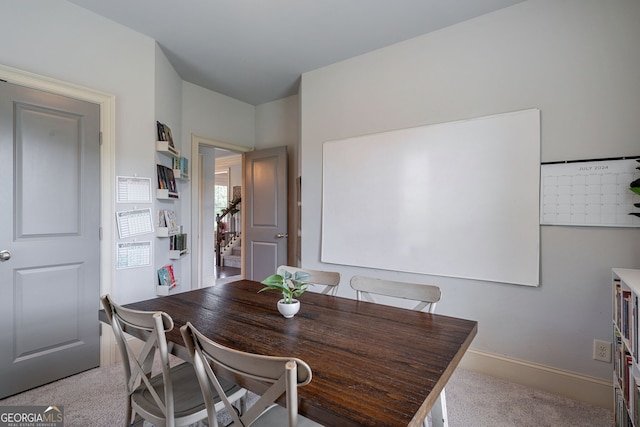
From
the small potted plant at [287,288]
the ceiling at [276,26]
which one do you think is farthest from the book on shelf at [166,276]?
the ceiling at [276,26]

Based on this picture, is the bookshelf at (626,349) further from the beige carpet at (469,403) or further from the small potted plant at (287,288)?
the small potted plant at (287,288)

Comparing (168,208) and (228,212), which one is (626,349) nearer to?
(168,208)

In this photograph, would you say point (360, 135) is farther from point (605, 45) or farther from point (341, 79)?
point (605, 45)

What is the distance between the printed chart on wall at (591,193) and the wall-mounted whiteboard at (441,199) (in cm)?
9

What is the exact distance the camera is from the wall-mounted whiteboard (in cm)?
217

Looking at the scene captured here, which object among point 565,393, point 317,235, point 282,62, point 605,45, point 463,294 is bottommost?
point 565,393

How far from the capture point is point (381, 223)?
2.79 m

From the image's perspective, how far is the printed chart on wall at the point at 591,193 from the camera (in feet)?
6.13

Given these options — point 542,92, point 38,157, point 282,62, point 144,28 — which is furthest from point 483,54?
point 38,157

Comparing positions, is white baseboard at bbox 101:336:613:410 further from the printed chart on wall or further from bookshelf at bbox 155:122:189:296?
the printed chart on wall

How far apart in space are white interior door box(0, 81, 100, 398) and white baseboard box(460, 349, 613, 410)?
2.97 metres

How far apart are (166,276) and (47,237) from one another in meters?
0.98

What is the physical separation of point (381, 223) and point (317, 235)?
2.52 feet

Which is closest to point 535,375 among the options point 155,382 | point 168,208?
point 155,382
